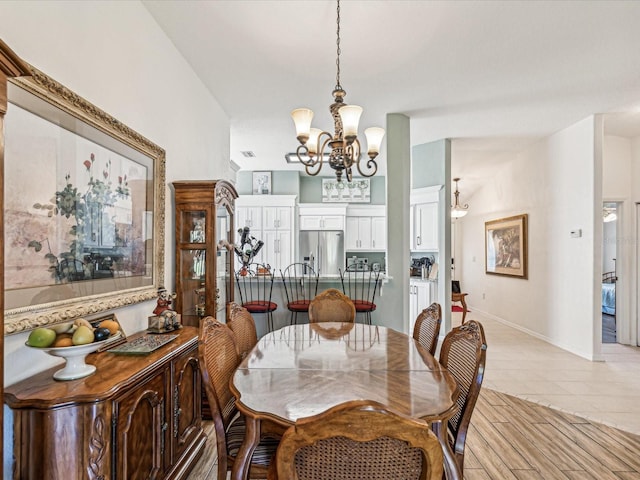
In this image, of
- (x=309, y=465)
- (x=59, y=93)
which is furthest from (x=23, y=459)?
(x=59, y=93)

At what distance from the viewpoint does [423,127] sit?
4812 millimetres

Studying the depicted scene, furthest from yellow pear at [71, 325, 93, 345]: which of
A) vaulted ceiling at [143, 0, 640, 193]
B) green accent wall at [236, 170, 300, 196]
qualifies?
green accent wall at [236, 170, 300, 196]

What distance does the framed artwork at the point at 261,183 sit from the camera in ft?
24.2

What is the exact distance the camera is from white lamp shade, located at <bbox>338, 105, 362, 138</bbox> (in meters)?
2.25

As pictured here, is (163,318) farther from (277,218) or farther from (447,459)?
(277,218)

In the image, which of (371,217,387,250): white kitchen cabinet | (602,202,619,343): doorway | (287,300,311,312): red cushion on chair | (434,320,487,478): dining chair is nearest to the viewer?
(434,320,487,478): dining chair

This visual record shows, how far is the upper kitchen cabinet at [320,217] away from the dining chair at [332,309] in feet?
14.2

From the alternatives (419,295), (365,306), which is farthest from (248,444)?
(419,295)

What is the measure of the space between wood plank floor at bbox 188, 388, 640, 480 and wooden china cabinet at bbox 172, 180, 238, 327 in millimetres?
962

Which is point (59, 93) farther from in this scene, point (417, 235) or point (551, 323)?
point (551, 323)

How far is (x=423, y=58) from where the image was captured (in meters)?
3.09

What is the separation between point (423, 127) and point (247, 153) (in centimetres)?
296

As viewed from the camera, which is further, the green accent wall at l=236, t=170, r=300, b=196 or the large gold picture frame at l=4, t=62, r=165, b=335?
the green accent wall at l=236, t=170, r=300, b=196

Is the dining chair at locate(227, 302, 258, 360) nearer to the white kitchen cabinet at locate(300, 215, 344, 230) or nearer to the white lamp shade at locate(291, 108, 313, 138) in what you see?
the white lamp shade at locate(291, 108, 313, 138)
